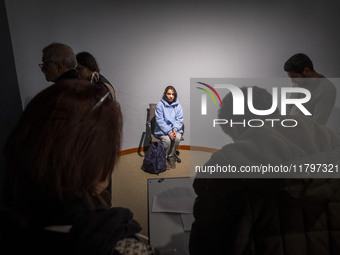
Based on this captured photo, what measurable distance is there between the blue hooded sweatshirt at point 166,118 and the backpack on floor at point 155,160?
0.32m

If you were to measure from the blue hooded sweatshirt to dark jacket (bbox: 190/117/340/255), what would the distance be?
2.78 m

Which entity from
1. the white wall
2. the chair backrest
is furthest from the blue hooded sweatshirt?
the white wall

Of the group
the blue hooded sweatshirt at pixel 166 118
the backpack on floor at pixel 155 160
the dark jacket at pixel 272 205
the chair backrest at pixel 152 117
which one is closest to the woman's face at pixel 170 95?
the blue hooded sweatshirt at pixel 166 118

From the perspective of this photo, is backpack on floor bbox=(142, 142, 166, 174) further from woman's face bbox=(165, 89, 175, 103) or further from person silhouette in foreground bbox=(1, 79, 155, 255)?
person silhouette in foreground bbox=(1, 79, 155, 255)

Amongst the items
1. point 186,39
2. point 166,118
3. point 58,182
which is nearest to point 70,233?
point 58,182

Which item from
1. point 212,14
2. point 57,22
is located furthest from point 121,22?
point 212,14

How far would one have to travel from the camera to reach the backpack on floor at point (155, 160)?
10.7 feet

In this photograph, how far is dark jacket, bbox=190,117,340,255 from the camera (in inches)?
29.5

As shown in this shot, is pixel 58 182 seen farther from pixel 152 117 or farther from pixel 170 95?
pixel 152 117

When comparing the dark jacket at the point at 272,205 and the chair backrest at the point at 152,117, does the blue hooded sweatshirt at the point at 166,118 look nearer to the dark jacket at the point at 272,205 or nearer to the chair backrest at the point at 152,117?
the chair backrest at the point at 152,117

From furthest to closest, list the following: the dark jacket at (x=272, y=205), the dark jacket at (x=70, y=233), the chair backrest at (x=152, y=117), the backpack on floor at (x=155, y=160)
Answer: the chair backrest at (x=152, y=117), the backpack on floor at (x=155, y=160), the dark jacket at (x=272, y=205), the dark jacket at (x=70, y=233)

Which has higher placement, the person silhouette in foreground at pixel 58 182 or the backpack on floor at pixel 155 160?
the person silhouette in foreground at pixel 58 182

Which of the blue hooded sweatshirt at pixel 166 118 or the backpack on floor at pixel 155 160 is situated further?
the blue hooded sweatshirt at pixel 166 118

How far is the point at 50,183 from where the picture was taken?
526 mm
